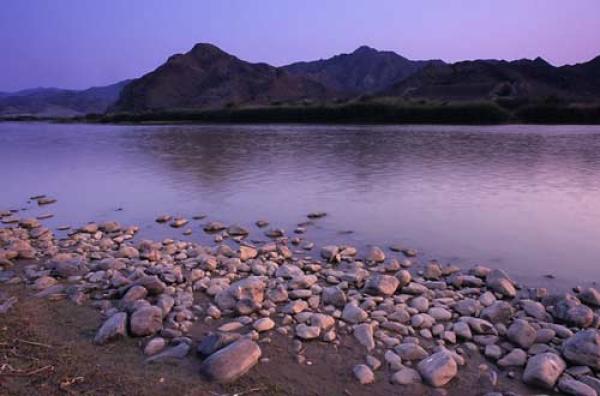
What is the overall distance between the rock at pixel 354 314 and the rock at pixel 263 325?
779mm

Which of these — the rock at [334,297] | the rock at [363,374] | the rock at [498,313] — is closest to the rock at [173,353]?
the rock at [363,374]

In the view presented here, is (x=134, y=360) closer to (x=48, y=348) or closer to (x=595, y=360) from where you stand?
(x=48, y=348)

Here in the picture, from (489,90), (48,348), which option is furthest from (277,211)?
(489,90)

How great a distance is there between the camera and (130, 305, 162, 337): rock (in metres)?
4.88

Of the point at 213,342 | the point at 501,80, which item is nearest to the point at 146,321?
the point at 213,342

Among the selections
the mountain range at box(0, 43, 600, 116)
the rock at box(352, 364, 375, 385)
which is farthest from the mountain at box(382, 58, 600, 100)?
the rock at box(352, 364, 375, 385)

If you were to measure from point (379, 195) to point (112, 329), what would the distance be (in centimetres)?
962

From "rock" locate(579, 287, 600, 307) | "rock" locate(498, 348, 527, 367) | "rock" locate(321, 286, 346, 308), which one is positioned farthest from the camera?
"rock" locate(579, 287, 600, 307)

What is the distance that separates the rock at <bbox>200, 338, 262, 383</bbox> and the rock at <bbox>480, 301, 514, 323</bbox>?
8.18ft

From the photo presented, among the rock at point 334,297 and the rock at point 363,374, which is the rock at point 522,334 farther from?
the rock at point 334,297

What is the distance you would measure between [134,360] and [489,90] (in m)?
93.8

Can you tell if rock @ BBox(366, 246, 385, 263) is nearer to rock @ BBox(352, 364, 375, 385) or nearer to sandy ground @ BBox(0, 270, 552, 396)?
sandy ground @ BBox(0, 270, 552, 396)

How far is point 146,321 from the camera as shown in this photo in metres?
4.97

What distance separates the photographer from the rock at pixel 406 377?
165 inches
